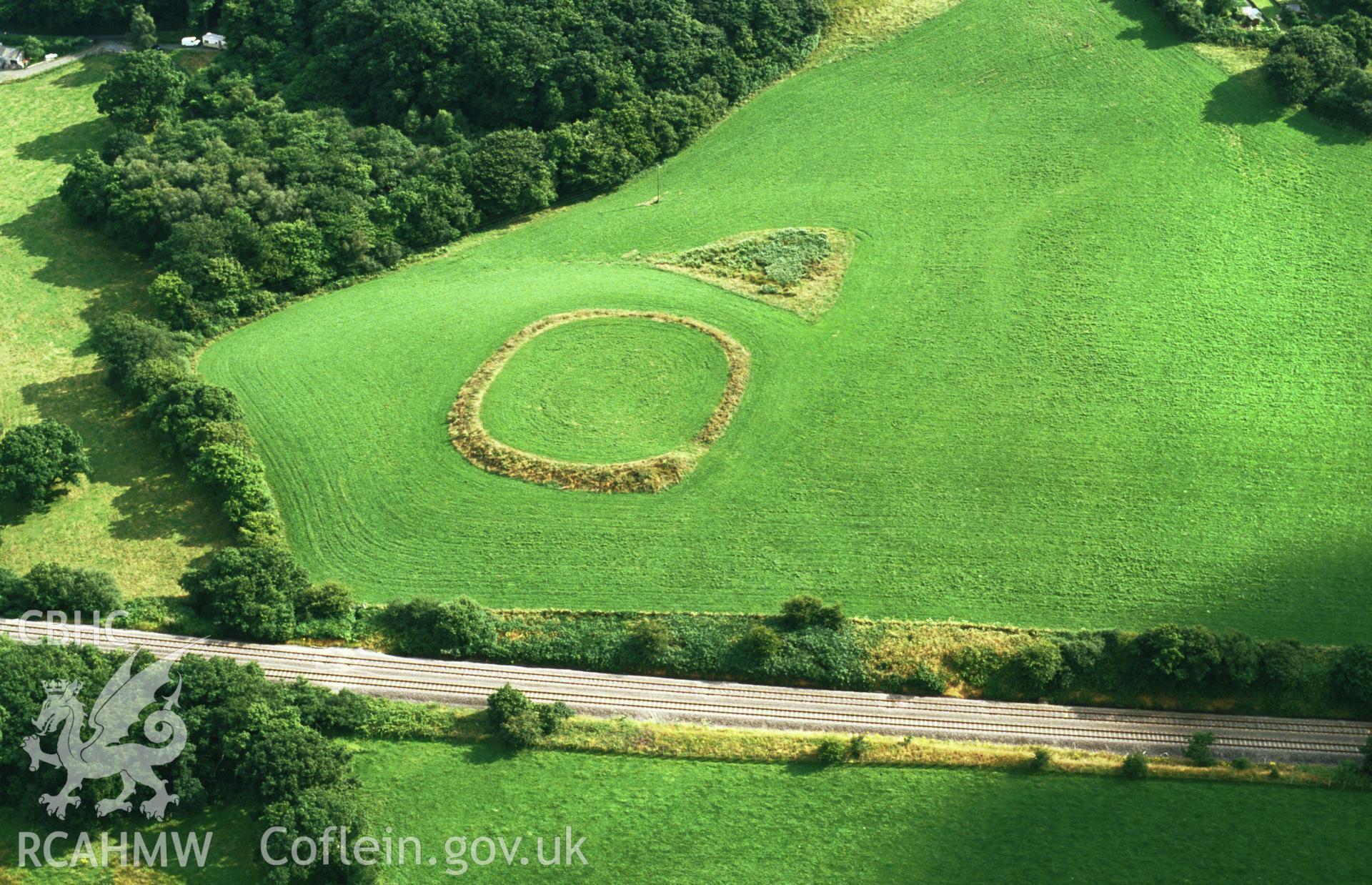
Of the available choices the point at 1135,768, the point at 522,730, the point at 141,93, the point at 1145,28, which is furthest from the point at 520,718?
the point at 1145,28

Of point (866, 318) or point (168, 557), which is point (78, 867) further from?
point (866, 318)

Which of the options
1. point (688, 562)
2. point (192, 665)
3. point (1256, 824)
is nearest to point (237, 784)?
point (192, 665)

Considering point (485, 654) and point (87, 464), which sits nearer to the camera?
point (485, 654)

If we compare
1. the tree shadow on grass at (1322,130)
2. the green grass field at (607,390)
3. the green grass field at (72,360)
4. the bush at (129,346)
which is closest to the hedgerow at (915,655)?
the green grass field at (607,390)

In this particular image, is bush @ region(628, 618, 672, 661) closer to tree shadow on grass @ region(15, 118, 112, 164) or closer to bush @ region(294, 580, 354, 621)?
bush @ region(294, 580, 354, 621)

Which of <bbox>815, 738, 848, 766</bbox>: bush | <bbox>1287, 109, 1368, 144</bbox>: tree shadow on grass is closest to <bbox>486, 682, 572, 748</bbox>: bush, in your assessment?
<bbox>815, 738, 848, 766</bbox>: bush

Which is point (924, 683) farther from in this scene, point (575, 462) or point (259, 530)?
point (259, 530)

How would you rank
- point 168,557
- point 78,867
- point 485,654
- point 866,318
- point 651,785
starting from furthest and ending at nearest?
point 866,318 < point 168,557 < point 485,654 < point 651,785 < point 78,867
